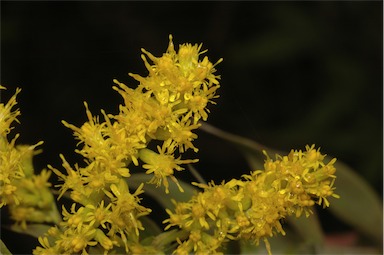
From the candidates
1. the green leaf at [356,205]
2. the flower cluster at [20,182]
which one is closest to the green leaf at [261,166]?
the green leaf at [356,205]

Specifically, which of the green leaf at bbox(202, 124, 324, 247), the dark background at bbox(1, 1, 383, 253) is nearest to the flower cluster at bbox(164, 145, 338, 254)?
the green leaf at bbox(202, 124, 324, 247)

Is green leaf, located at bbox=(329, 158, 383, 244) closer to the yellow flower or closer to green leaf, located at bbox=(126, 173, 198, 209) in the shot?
green leaf, located at bbox=(126, 173, 198, 209)

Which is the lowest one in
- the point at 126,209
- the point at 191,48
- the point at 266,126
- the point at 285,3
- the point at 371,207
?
the point at 126,209

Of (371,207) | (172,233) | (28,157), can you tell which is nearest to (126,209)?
(172,233)

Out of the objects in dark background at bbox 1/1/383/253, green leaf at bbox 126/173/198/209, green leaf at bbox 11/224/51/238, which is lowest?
green leaf at bbox 11/224/51/238

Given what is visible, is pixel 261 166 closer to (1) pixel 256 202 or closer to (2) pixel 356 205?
(1) pixel 256 202

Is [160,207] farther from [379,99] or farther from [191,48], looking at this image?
[379,99]

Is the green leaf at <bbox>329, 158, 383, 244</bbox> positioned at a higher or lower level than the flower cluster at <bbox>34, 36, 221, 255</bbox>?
higher
